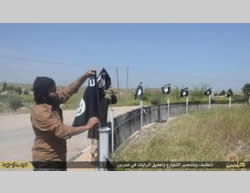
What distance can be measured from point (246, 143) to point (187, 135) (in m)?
1.28

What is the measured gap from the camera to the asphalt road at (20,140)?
592 centimetres

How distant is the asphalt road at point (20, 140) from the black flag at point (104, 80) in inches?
97.7

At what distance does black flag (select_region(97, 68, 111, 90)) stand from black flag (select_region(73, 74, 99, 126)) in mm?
112

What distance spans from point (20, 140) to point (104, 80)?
508 centimetres

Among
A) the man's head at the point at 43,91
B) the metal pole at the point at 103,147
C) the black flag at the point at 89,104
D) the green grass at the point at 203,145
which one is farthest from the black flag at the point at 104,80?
the green grass at the point at 203,145

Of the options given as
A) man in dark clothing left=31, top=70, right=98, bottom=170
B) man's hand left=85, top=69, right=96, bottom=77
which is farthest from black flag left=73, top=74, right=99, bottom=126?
man in dark clothing left=31, top=70, right=98, bottom=170

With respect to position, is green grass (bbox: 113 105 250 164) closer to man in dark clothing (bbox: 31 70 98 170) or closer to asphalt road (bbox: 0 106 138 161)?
asphalt road (bbox: 0 106 138 161)

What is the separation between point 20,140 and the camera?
766 centimetres

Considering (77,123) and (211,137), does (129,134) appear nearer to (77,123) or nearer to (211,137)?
(211,137)

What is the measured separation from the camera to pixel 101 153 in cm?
373

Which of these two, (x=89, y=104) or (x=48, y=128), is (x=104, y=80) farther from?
(x=48, y=128)

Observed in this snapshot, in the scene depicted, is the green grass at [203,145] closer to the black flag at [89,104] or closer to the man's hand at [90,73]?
the black flag at [89,104]

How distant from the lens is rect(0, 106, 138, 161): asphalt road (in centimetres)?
592

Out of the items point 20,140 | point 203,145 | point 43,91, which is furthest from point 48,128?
point 20,140
